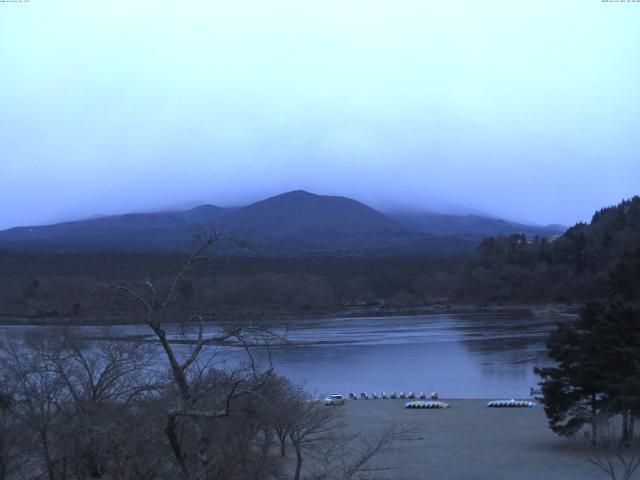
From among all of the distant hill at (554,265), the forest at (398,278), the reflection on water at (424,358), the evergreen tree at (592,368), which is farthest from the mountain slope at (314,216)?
the evergreen tree at (592,368)

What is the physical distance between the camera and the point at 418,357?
29.0 meters

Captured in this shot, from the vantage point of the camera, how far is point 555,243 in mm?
58812

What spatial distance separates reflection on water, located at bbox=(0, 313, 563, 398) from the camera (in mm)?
22703

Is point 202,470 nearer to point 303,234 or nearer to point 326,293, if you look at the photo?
point 326,293

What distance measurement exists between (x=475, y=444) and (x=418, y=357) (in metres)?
14.7

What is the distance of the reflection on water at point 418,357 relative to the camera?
22703 millimetres

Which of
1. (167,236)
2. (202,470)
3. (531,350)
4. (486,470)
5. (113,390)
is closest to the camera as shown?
(202,470)

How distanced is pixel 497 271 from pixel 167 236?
5497 cm

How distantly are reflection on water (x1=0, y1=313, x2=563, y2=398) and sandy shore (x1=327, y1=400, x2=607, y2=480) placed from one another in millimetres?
2533

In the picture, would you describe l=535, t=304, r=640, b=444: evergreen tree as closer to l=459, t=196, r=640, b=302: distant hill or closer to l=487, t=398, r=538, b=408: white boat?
l=487, t=398, r=538, b=408: white boat

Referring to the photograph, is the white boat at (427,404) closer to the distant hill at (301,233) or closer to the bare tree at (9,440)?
the bare tree at (9,440)

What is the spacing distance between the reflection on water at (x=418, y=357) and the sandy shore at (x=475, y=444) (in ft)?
8.31

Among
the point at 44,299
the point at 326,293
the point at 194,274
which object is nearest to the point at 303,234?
the point at 326,293

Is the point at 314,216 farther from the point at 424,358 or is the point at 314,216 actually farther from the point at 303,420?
the point at 303,420
